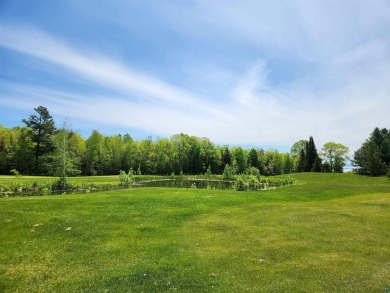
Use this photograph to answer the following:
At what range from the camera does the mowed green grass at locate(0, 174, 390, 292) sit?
30.2ft

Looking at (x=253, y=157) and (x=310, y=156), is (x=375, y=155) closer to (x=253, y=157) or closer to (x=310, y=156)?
(x=310, y=156)

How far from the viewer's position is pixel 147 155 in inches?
4562

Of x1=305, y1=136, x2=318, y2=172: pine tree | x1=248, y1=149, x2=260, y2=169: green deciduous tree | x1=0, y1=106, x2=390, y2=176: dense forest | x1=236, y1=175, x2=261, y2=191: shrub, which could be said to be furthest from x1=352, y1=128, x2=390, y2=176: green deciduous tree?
x1=248, y1=149, x2=260, y2=169: green deciduous tree

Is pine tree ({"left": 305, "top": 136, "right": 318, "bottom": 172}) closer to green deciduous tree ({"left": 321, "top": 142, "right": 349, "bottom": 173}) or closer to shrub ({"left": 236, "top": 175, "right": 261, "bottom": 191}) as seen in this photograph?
green deciduous tree ({"left": 321, "top": 142, "right": 349, "bottom": 173})

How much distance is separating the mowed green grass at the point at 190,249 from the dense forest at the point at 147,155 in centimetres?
2569

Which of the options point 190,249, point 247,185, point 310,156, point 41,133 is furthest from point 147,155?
point 190,249

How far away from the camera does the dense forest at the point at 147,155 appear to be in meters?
75.4

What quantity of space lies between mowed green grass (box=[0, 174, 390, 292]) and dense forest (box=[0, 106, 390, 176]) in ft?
84.3

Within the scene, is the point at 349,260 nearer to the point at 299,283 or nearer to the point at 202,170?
the point at 299,283

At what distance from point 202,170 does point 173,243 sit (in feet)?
366

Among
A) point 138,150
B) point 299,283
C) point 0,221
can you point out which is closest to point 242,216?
point 299,283

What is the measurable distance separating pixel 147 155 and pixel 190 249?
4144 inches

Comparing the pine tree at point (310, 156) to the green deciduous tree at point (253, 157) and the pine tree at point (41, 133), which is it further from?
the pine tree at point (41, 133)

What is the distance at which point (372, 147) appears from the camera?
71.1 metres
